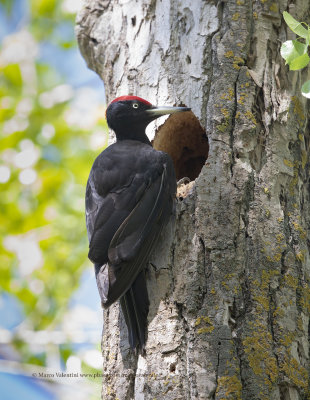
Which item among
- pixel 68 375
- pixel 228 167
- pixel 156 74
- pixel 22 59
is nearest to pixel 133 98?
pixel 156 74

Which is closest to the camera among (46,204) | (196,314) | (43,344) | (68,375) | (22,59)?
(196,314)

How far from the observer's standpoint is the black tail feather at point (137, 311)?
2729mm

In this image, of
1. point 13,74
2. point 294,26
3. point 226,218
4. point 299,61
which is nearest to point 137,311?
point 226,218

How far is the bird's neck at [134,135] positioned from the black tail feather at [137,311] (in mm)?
1228

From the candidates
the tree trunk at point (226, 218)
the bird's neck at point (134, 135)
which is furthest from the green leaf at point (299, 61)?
the bird's neck at point (134, 135)

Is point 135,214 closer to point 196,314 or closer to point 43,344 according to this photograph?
point 196,314

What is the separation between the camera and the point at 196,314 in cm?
265

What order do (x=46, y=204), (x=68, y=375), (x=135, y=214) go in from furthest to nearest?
1. (x=46, y=204)
2. (x=68, y=375)
3. (x=135, y=214)

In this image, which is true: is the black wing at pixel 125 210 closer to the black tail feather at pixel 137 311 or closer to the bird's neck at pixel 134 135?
the black tail feather at pixel 137 311

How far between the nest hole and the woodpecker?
14cm

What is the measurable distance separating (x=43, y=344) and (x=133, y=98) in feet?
9.37

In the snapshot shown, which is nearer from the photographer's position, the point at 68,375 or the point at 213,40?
the point at 213,40

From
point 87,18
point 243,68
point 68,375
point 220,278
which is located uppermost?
point 87,18

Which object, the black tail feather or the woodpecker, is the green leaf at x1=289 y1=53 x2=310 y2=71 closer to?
the woodpecker
